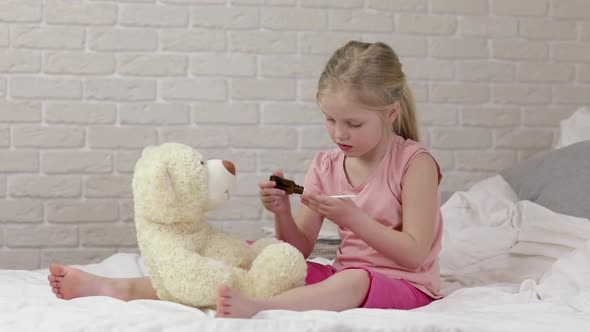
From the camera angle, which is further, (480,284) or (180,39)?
(180,39)

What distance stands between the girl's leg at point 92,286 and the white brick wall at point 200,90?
3.57ft

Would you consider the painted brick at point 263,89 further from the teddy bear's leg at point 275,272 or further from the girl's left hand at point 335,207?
the teddy bear's leg at point 275,272

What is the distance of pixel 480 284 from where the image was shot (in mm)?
1937

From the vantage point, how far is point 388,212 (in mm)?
1795

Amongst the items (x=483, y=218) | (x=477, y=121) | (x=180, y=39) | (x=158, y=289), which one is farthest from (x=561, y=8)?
(x=158, y=289)

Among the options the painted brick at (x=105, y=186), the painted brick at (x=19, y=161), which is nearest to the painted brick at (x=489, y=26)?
the painted brick at (x=105, y=186)

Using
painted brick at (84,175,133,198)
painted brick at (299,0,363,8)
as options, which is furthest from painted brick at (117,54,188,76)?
painted brick at (299,0,363,8)

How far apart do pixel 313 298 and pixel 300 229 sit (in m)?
0.44

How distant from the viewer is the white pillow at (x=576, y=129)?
2.64 meters

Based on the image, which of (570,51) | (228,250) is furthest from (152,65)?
(570,51)

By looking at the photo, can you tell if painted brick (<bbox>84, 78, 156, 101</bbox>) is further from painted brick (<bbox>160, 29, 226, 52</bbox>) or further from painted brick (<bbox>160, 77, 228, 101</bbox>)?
painted brick (<bbox>160, 29, 226, 52</bbox>)

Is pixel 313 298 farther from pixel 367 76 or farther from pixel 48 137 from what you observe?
pixel 48 137

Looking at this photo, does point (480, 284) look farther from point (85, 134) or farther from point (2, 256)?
point (2, 256)

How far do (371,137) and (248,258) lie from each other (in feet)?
1.26
